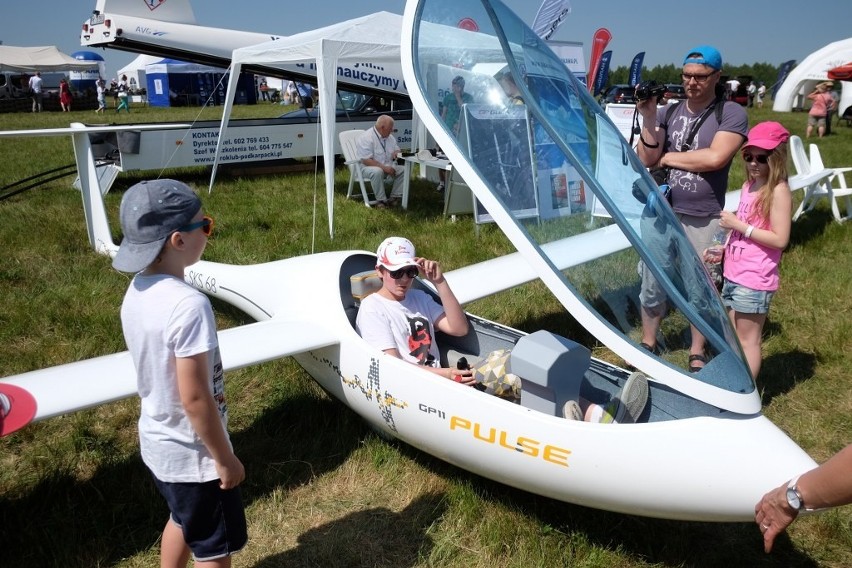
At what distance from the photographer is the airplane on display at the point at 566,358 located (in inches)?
85.9

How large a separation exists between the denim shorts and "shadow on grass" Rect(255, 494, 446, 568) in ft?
6.23

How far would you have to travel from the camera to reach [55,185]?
9984mm

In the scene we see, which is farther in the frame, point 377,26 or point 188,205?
point 377,26

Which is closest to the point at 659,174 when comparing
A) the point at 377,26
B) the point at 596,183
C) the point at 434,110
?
the point at 596,183

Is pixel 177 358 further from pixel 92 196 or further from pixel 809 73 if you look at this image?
pixel 809 73

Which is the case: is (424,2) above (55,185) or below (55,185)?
above

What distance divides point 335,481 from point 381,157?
6741 millimetres

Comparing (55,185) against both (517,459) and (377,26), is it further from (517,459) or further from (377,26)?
(517,459)

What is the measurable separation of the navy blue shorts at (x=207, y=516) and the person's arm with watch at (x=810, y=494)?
163 centimetres

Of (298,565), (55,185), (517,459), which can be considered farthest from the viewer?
(55,185)

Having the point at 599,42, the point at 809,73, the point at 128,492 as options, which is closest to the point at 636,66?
the point at 599,42

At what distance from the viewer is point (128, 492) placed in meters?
3.01

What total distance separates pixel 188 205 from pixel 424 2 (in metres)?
1.28

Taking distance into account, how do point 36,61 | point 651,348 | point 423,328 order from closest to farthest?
1. point 651,348
2. point 423,328
3. point 36,61
